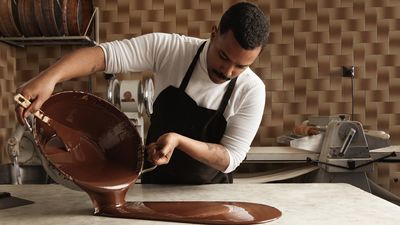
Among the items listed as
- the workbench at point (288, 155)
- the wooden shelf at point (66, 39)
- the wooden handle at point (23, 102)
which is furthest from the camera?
the wooden shelf at point (66, 39)

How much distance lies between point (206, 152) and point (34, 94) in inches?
23.6

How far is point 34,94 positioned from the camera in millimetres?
1168

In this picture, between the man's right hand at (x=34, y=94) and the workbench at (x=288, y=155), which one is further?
the workbench at (x=288, y=155)

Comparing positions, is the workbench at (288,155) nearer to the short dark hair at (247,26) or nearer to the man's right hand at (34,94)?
the short dark hair at (247,26)

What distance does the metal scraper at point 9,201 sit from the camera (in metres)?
1.28

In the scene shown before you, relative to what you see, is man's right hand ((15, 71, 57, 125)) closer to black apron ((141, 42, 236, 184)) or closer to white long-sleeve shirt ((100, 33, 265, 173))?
white long-sleeve shirt ((100, 33, 265, 173))

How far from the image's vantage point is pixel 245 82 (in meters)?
1.66

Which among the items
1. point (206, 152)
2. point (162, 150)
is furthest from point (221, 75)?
point (162, 150)

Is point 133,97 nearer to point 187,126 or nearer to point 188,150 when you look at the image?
point 187,126

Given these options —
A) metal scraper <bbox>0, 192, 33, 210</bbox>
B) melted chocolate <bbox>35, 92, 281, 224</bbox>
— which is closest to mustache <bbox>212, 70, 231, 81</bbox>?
melted chocolate <bbox>35, 92, 281, 224</bbox>

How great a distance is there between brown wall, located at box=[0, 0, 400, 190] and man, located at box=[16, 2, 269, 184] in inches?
62.7

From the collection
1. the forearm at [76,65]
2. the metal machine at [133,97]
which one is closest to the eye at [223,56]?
the forearm at [76,65]

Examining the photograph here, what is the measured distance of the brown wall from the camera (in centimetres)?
322

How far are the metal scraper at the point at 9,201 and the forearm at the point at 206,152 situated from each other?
0.51 meters
